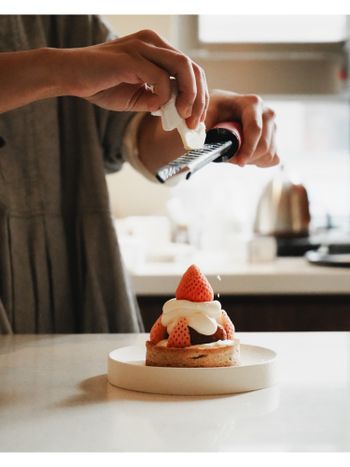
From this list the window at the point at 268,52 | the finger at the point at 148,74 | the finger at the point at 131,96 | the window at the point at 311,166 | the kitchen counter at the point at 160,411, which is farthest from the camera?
the window at the point at 311,166

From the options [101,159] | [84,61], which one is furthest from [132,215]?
[84,61]

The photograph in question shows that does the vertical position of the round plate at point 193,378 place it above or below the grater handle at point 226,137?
below

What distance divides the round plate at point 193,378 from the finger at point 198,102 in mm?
300

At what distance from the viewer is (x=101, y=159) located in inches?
59.3

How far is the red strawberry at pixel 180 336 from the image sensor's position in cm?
91

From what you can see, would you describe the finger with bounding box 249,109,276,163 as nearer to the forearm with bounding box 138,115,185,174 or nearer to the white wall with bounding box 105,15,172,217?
the forearm with bounding box 138,115,185,174

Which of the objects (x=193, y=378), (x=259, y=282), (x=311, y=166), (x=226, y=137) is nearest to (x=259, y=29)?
(x=311, y=166)

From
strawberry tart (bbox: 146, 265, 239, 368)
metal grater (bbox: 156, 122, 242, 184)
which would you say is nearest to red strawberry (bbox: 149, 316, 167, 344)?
strawberry tart (bbox: 146, 265, 239, 368)

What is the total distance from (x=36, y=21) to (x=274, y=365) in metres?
0.89

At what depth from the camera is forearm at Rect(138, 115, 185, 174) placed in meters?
1.43

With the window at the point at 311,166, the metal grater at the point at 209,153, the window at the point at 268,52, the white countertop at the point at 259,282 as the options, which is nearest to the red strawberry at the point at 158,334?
the metal grater at the point at 209,153

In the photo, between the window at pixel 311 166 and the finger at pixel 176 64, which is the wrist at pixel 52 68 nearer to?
the finger at pixel 176 64

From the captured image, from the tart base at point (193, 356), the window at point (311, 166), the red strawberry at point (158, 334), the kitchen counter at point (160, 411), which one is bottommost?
the kitchen counter at point (160, 411)
